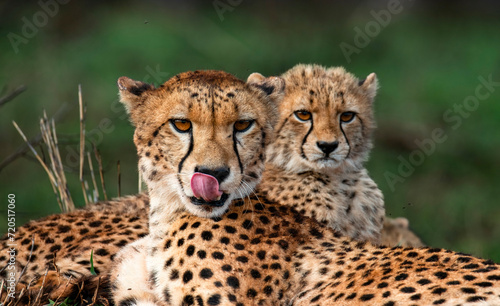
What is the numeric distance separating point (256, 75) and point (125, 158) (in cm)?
507

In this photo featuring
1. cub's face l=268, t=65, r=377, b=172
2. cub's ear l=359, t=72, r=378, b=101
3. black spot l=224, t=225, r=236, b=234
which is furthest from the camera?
cub's ear l=359, t=72, r=378, b=101

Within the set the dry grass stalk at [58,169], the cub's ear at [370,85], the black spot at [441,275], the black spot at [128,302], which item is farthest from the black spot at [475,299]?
the dry grass stalk at [58,169]

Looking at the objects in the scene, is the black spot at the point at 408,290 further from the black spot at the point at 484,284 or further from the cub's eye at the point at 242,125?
the cub's eye at the point at 242,125

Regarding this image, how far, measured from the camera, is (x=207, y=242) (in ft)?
12.2

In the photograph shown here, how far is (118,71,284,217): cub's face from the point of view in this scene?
3.59 metres

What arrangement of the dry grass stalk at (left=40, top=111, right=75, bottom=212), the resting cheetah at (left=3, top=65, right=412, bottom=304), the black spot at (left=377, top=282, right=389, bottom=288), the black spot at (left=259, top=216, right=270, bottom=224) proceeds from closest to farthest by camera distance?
the black spot at (left=377, top=282, right=389, bottom=288)
the black spot at (left=259, top=216, right=270, bottom=224)
the resting cheetah at (left=3, top=65, right=412, bottom=304)
the dry grass stalk at (left=40, top=111, right=75, bottom=212)

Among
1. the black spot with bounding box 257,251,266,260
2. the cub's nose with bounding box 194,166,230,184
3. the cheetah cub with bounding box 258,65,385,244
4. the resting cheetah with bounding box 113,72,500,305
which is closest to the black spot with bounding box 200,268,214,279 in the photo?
the resting cheetah with bounding box 113,72,500,305

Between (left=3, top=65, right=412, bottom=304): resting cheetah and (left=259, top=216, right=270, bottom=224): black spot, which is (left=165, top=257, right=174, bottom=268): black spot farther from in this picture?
(left=3, top=65, right=412, bottom=304): resting cheetah

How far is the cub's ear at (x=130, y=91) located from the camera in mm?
4023

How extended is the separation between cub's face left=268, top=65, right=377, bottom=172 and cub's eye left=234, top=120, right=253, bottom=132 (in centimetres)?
115

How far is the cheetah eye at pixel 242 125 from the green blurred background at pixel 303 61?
376 cm

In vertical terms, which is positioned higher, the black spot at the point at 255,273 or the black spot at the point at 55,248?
the black spot at the point at 55,248

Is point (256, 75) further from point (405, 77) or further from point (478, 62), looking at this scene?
point (478, 62)

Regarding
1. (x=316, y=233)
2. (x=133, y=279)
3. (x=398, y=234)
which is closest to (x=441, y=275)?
(x=316, y=233)
